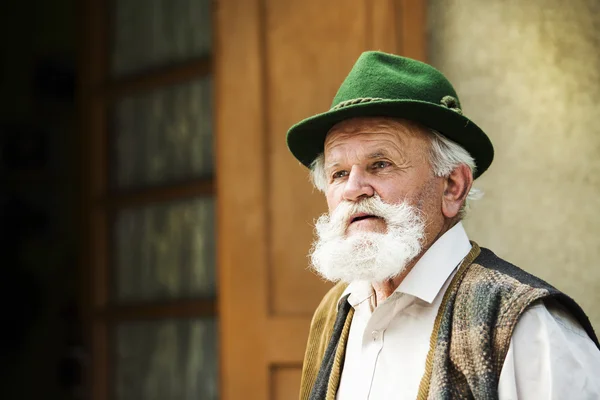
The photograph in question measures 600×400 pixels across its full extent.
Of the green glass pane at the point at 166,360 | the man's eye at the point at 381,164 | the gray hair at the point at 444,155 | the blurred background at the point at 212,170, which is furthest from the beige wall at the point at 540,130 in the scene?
the green glass pane at the point at 166,360

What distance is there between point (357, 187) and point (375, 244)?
0.46ft

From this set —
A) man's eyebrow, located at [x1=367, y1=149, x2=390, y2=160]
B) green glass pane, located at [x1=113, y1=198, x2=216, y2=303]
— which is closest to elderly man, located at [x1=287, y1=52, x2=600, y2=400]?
man's eyebrow, located at [x1=367, y1=149, x2=390, y2=160]

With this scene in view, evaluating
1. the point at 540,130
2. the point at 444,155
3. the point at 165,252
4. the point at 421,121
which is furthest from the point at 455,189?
the point at 165,252

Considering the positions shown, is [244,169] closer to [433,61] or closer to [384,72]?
[433,61]

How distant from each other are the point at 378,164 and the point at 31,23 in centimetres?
467

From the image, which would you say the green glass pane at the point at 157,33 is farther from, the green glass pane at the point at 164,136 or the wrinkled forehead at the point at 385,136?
the wrinkled forehead at the point at 385,136

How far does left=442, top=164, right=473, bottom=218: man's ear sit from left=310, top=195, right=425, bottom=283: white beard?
0.10 m

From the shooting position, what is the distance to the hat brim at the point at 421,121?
196cm

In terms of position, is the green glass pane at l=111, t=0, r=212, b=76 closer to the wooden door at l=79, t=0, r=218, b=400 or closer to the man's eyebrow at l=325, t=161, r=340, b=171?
the wooden door at l=79, t=0, r=218, b=400

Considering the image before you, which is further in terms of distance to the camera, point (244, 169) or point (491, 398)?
point (244, 169)

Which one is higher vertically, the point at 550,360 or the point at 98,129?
the point at 98,129

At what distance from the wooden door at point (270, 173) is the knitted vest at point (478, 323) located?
1.29 m

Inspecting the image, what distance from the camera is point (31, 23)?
6.07m

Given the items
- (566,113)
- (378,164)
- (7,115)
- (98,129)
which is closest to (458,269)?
(378,164)
